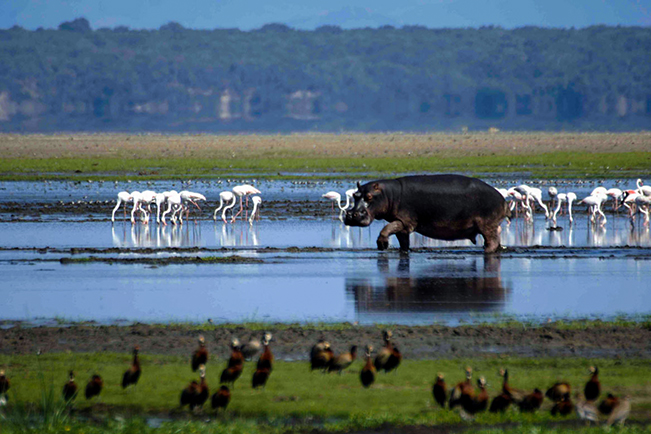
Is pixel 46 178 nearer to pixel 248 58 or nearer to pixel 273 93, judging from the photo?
pixel 273 93

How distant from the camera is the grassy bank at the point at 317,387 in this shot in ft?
31.5

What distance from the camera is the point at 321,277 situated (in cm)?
1769

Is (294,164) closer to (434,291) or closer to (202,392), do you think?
(434,291)

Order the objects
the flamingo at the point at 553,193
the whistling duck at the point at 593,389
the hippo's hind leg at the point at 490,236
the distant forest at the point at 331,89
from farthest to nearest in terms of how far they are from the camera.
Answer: the distant forest at the point at 331,89 < the flamingo at the point at 553,193 < the hippo's hind leg at the point at 490,236 < the whistling duck at the point at 593,389

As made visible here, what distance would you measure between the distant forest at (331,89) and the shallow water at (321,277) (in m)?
134

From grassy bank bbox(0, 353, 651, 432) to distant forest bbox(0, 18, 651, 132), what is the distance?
147 m

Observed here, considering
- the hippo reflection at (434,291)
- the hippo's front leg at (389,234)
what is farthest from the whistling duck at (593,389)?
the hippo's front leg at (389,234)

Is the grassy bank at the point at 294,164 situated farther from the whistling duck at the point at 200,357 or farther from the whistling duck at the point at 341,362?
the whistling duck at the point at 200,357

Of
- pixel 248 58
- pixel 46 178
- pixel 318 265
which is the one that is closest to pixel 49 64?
pixel 248 58

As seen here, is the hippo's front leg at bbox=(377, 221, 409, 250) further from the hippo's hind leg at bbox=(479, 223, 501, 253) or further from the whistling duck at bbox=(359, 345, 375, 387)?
the whistling duck at bbox=(359, 345, 375, 387)

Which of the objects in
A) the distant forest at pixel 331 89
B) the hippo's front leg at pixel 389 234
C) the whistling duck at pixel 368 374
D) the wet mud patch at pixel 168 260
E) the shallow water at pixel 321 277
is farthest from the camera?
the distant forest at pixel 331 89

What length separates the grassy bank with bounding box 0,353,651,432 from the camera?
9594 millimetres

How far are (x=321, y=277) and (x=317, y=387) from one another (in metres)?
7.28

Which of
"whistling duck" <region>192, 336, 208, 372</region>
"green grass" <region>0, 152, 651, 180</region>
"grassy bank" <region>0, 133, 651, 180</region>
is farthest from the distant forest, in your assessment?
"whistling duck" <region>192, 336, 208, 372</region>
